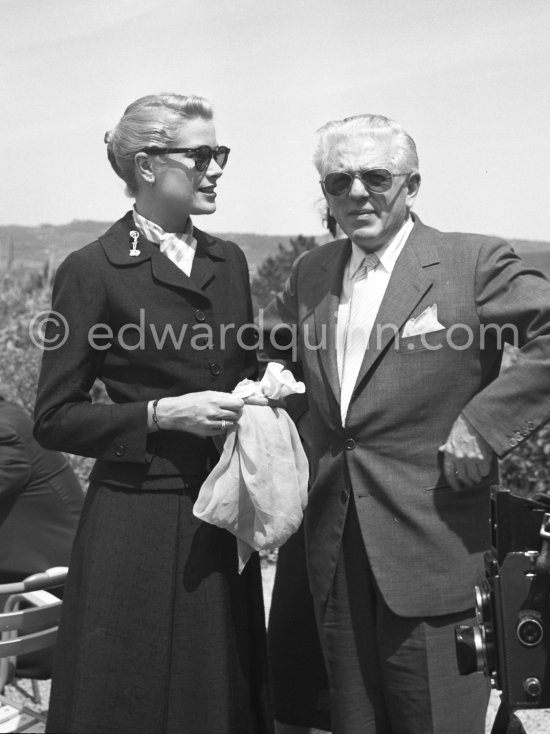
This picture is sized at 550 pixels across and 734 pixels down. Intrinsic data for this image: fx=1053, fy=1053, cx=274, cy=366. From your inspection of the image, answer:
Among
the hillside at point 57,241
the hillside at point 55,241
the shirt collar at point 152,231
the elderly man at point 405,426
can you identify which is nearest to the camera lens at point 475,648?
the elderly man at point 405,426

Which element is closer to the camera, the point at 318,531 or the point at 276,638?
the point at 318,531

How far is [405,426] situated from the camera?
8.95 ft

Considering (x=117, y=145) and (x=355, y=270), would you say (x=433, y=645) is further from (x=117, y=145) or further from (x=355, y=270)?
(x=117, y=145)

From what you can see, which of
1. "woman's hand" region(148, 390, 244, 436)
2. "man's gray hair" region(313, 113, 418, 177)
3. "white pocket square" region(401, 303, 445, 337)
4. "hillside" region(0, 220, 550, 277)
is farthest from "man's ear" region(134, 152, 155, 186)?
"hillside" region(0, 220, 550, 277)

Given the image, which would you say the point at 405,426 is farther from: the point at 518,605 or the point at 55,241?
the point at 55,241

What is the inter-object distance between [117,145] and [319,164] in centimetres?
55

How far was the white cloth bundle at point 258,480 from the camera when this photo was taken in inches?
104

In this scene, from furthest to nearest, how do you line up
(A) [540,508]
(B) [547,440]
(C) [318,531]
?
1. (B) [547,440]
2. (C) [318,531]
3. (A) [540,508]

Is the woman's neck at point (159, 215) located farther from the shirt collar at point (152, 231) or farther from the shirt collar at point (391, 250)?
the shirt collar at point (391, 250)

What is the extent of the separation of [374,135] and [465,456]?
2.89ft

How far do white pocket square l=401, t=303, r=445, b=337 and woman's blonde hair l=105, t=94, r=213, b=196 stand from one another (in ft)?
2.57

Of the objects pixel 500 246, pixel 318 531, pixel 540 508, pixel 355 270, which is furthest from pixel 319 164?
pixel 540 508

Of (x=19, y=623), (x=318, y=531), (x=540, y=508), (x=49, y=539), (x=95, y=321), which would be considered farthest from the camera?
(x=49, y=539)

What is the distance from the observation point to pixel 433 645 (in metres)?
2.68
